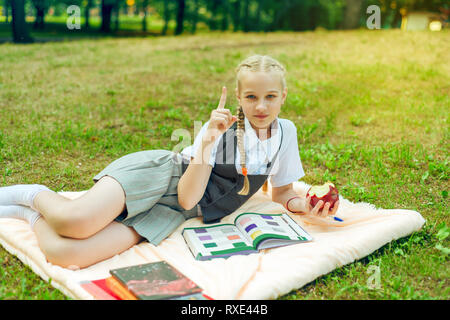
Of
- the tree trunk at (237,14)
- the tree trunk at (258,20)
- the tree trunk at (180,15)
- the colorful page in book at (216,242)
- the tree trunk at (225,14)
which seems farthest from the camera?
the tree trunk at (237,14)

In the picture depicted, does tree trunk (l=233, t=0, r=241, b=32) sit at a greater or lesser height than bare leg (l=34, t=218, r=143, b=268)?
greater

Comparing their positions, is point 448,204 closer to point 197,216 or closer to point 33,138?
point 197,216

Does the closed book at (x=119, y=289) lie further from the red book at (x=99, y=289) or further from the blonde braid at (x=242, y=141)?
the blonde braid at (x=242, y=141)

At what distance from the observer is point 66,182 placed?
3.89 metres

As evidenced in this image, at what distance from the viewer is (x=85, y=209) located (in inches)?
96.5

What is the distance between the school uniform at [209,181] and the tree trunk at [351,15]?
1332cm

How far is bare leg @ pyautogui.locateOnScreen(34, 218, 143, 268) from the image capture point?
2441 millimetres

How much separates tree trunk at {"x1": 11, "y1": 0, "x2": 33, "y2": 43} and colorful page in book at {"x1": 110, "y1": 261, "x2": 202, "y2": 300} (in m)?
10.6

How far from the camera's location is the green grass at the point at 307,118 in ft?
8.63

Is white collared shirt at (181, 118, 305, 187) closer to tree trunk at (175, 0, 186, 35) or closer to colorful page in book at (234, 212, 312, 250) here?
colorful page in book at (234, 212, 312, 250)

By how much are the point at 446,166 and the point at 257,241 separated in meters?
2.41
